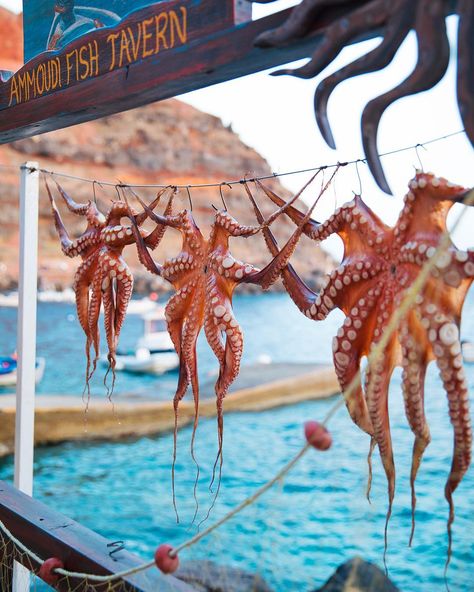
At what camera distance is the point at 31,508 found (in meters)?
2.33

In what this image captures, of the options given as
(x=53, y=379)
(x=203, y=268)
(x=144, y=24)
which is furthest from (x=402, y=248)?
(x=53, y=379)

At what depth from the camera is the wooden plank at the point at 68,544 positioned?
183 cm

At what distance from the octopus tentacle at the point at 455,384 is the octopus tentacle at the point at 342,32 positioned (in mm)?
545

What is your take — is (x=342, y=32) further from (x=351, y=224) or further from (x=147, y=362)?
(x=147, y=362)

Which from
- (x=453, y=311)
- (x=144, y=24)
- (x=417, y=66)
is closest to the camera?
(x=417, y=66)

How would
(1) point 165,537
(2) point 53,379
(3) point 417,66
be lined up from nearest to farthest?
(3) point 417,66, (1) point 165,537, (2) point 53,379

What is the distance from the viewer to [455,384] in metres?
1.27

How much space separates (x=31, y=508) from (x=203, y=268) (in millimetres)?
1087

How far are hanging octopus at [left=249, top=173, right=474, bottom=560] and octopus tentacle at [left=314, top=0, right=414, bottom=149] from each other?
0.75 ft

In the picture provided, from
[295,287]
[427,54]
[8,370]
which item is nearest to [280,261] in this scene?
[295,287]

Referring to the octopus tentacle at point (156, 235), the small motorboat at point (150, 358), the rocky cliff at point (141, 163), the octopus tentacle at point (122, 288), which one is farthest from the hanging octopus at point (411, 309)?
the rocky cliff at point (141, 163)

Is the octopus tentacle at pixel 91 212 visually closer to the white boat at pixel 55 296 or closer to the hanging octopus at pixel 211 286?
the hanging octopus at pixel 211 286

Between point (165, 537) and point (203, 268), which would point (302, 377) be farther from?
point (203, 268)

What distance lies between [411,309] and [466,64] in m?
0.48
